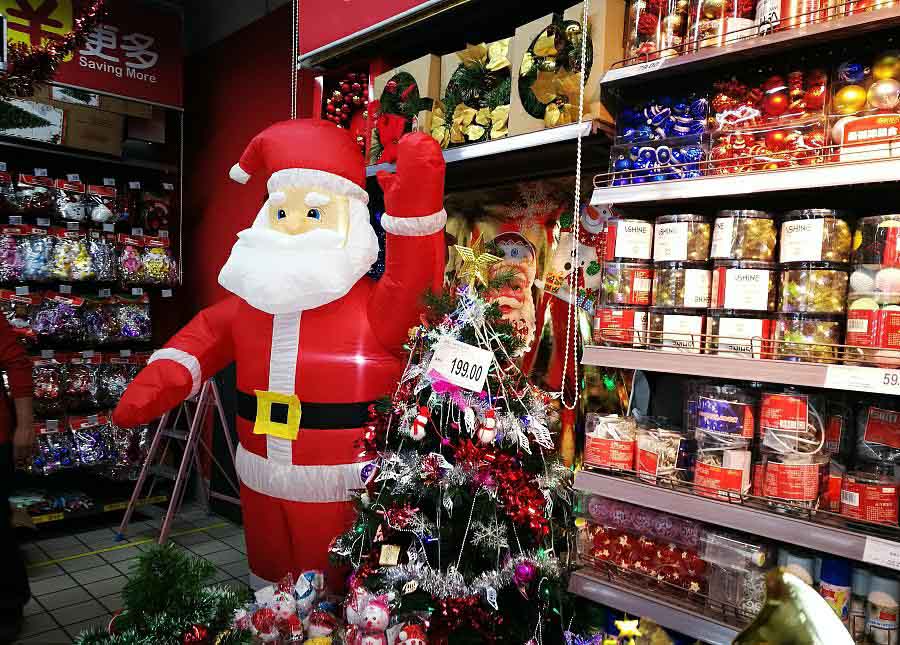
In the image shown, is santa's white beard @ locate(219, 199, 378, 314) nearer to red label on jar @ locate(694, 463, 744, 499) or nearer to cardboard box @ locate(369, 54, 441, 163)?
cardboard box @ locate(369, 54, 441, 163)

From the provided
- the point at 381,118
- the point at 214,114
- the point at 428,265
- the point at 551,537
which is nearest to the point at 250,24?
the point at 214,114

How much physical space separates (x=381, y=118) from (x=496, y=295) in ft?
2.83

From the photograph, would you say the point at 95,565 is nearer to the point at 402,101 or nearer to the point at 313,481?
the point at 313,481

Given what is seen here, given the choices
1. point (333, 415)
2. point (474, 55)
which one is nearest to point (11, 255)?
point (333, 415)

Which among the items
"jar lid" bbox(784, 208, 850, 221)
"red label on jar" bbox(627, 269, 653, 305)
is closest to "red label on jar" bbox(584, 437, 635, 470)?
"red label on jar" bbox(627, 269, 653, 305)

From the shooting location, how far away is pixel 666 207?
2008 mm

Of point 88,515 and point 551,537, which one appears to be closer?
point 551,537

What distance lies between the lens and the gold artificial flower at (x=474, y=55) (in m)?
2.38

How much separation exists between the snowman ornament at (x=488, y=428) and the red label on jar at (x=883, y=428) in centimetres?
96

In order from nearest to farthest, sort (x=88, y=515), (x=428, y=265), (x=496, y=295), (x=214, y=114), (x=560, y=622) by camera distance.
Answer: (x=560, y=622)
(x=428, y=265)
(x=496, y=295)
(x=88, y=515)
(x=214, y=114)

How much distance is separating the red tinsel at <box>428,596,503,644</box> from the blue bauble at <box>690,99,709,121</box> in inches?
60.1

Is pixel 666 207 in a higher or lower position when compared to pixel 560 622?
higher

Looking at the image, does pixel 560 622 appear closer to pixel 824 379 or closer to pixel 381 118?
pixel 824 379

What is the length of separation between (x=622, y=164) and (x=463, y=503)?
3.66ft
